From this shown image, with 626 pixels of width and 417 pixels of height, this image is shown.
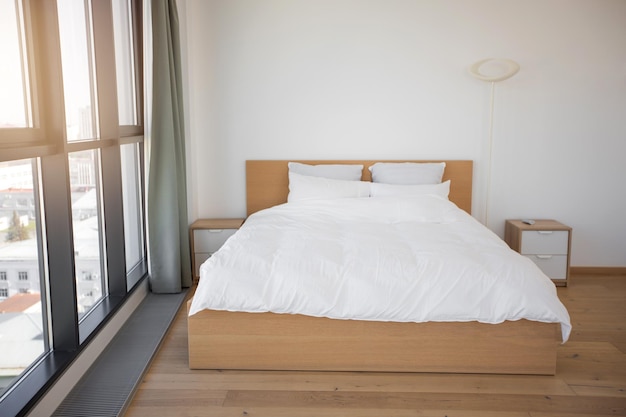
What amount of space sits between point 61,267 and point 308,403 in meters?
1.25

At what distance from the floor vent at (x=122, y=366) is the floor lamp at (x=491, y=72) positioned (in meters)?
2.59

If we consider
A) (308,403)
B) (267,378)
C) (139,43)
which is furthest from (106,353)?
(139,43)

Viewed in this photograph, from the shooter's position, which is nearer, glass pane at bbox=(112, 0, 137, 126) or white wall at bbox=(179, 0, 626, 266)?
glass pane at bbox=(112, 0, 137, 126)

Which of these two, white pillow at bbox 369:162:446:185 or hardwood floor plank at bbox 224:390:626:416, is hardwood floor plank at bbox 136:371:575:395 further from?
white pillow at bbox 369:162:446:185

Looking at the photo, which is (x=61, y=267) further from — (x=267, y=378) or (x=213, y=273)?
(x=267, y=378)

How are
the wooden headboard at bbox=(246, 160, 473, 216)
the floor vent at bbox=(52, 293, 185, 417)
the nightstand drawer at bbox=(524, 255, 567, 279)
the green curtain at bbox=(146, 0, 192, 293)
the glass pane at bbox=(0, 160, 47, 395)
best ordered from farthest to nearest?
1. the wooden headboard at bbox=(246, 160, 473, 216)
2. the nightstand drawer at bbox=(524, 255, 567, 279)
3. the green curtain at bbox=(146, 0, 192, 293)
4. the floor vent at bbox=(52, 293, 185, 417)
5. the glass pane at bbox=(0, 160, 47, 395)

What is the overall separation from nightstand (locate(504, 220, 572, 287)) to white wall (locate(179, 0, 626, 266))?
1.28 feet

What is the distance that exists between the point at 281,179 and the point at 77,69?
6.47 ft

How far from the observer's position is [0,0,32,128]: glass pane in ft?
7.13

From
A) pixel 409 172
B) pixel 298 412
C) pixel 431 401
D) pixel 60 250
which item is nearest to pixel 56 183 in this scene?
pixel 60 250

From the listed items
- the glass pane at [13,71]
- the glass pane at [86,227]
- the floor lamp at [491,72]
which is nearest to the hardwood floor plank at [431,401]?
the glass pane at [86,227]

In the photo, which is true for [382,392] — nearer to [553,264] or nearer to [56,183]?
[56,183]

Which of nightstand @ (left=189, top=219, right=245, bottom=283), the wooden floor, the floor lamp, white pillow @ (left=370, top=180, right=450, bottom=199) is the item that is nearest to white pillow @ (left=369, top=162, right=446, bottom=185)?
white pillow @ (left=370, top=180, right=450, bottom=199)

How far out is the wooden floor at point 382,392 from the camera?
248 cm
